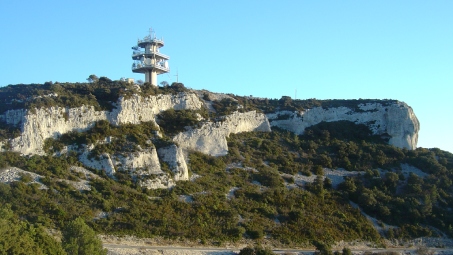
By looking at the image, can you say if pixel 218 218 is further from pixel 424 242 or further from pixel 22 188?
pixel 424 242

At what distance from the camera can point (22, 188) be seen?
1348 inches

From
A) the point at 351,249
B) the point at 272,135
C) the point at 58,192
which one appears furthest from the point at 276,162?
the point at 58,192

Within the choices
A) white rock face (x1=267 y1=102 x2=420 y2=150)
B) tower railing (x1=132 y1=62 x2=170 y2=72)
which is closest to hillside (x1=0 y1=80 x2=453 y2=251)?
white rock face (x1=267 y1=102 x2=420 y2=150)

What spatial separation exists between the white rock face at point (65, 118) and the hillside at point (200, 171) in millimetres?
99

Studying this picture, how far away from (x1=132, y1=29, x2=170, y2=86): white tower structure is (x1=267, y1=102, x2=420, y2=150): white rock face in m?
15.6

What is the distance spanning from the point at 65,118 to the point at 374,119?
40282 mm

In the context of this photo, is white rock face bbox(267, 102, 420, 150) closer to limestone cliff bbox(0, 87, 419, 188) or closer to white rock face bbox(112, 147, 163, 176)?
limestone cliff bbox(0, 87, 419, 188)

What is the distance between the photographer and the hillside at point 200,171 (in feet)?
117

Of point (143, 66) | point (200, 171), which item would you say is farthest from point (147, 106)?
point (143, 66)

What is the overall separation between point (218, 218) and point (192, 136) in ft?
45.6

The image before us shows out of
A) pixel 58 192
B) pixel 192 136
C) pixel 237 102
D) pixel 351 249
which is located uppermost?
pixel 237 102

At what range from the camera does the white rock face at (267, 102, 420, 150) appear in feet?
205

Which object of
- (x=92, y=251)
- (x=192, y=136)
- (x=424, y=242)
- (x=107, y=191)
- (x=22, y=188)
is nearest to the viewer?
(x=92, y=251)

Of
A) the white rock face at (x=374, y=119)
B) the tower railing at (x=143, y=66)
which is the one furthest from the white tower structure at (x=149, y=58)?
the white rock face at (x=374, y=119)
